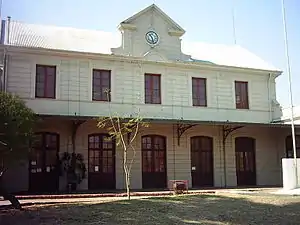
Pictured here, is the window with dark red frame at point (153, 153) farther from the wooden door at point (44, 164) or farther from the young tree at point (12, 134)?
the young tree at point (12, 134)

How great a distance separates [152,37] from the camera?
2080 centimetres

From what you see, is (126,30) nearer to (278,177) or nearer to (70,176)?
(70,176)

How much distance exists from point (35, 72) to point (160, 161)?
292 inches

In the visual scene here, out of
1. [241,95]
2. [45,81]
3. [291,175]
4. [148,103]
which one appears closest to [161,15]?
[148,103]

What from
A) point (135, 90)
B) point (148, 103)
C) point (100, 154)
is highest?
point (135, 90)

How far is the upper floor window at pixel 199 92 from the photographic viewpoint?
2116cm

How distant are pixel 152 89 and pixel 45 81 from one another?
17.4 ft

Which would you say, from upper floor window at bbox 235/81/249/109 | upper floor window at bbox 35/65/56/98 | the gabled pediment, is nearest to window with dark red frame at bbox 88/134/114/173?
upper floor window at bbox 35/65/56/98

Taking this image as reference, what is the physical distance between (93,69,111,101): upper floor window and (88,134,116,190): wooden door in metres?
1.83

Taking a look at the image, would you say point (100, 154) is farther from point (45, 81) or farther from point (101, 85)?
point (45, 81)

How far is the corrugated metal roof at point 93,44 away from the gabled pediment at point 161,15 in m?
1.30

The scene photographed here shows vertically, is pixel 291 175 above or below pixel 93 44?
below

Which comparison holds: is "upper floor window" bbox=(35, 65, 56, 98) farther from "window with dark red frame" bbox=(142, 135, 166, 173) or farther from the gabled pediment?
"window with dark red frame" bbox=(142, 135, 166, 173)

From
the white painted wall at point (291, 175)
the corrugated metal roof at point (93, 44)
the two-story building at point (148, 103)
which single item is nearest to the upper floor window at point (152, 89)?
the two-story building at point (148, 103)
